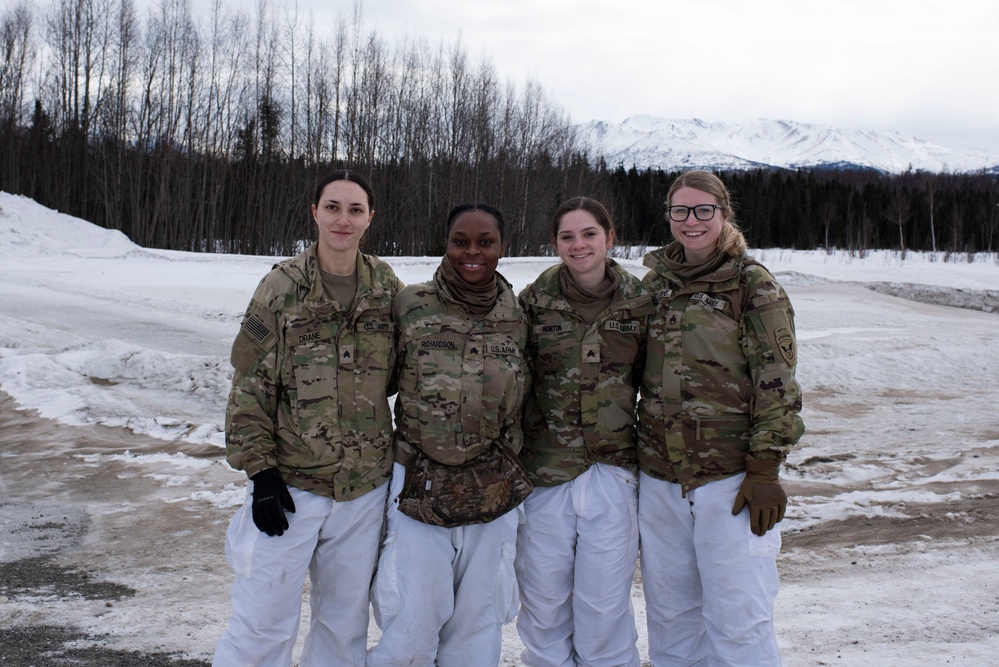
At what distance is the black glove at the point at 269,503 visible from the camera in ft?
9.21

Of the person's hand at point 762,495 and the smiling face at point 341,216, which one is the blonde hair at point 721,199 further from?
the smiling face at point 341,216

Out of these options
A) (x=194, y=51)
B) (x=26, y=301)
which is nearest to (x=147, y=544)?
(x=26, y=301)

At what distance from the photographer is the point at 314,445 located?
115 inches

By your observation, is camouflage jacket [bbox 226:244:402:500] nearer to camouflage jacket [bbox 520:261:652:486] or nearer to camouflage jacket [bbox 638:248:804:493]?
camouflage jacket [bbox 520:261:652:486]

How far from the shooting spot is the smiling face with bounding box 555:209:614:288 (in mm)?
3213

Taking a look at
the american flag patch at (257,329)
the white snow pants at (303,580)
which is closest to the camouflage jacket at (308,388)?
the american flag patch at (257,329)

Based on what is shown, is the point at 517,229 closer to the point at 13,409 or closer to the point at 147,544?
the point at 13,409

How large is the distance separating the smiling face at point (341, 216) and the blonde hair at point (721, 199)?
137cm

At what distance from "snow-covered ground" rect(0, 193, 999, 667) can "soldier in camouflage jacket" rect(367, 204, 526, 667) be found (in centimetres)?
76

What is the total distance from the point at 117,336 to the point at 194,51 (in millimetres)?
27297

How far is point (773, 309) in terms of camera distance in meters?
2.94

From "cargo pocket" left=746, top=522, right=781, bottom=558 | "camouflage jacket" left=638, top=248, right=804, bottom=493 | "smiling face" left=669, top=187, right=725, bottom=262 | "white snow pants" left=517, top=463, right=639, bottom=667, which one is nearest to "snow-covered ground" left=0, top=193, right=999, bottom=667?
"white snow pants" left=517, top=463, right=639, bottom=667

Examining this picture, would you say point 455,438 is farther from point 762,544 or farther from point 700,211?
point 700,211

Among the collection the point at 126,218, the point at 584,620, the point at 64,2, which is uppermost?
the point at 64,2
